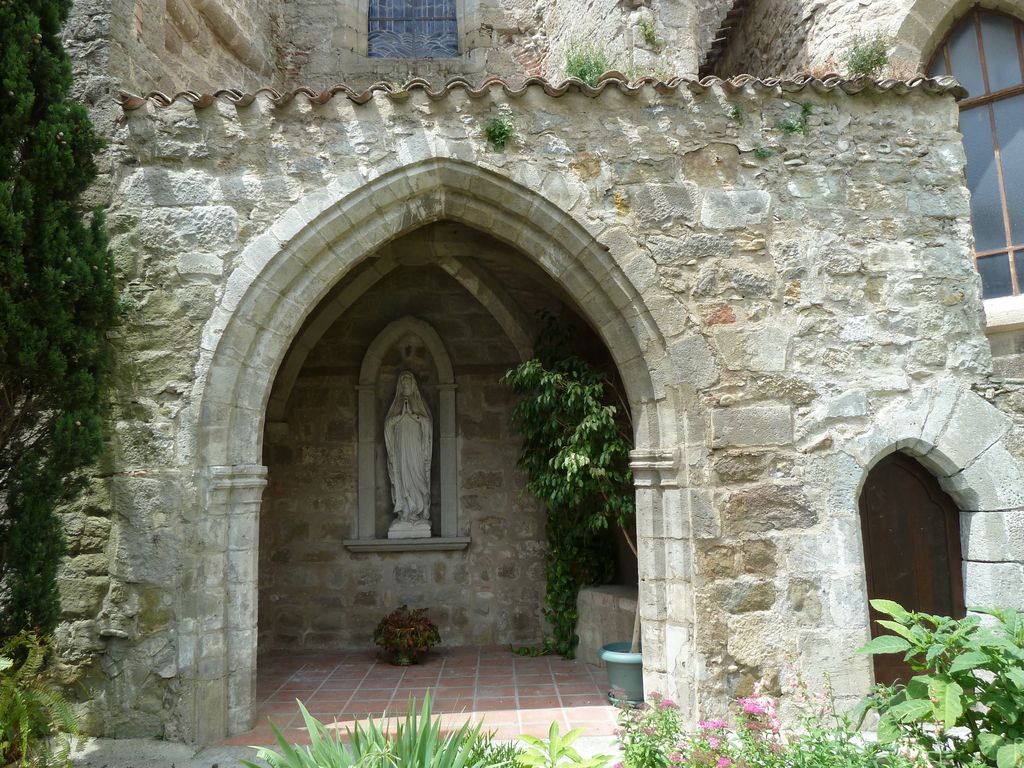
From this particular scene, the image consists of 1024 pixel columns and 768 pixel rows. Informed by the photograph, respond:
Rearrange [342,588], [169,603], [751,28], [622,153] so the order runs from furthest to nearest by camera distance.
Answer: [751,28] → [342,588] → [622,153] → [169,603]

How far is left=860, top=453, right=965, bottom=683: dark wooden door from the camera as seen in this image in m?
4.46

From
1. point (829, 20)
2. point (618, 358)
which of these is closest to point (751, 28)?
point (829, 20)

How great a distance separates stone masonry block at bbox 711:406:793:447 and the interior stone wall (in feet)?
8.64

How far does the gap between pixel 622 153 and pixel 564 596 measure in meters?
3.54

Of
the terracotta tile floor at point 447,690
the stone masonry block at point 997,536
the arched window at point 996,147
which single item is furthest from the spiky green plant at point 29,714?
the arched window at point 996,147

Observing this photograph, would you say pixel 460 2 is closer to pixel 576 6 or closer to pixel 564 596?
pixel 576 6

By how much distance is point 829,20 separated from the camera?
20.4ft

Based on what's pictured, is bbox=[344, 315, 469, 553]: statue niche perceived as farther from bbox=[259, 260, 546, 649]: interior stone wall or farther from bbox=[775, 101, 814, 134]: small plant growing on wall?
bbox=[775, 101, 814, 134]: small plant growing on wall

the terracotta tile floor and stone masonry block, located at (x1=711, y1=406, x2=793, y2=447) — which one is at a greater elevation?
stone masonry block, located at (x1=711, y1=406, x2=793, y2=447)

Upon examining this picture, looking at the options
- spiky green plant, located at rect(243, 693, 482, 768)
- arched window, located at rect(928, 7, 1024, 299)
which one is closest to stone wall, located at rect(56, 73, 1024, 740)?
arched window, located at rect(928, 7, 1024, 299)

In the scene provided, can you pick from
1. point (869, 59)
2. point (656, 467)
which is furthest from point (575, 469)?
point (869, 59)

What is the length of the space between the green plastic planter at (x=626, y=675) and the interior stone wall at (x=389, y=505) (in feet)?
5.84

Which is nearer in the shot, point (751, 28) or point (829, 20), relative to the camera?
point (829, 20)

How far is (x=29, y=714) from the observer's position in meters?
3.30
